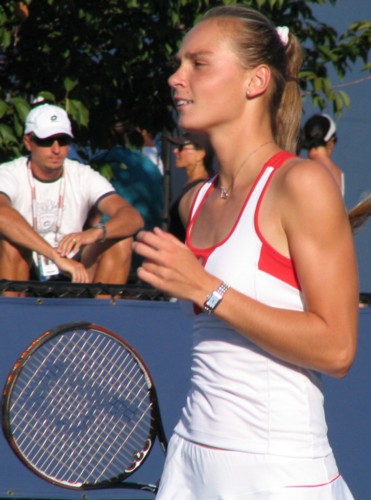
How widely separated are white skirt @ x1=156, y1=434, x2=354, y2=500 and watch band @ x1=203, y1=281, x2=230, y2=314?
1.05 ft

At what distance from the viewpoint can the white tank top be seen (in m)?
2.21

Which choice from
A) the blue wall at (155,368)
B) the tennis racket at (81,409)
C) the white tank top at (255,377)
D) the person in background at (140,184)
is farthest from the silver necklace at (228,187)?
the person in background at (140,184)

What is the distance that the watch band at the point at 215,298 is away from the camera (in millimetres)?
2160

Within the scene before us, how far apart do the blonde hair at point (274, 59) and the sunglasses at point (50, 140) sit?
346cm

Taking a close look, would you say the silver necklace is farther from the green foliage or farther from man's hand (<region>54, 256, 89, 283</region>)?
the green foliage

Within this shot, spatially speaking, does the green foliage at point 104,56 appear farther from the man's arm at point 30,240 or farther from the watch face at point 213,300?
the watch face at point 213,300

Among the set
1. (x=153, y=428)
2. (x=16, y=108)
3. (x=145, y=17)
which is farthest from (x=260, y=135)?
(x=145, y=17)

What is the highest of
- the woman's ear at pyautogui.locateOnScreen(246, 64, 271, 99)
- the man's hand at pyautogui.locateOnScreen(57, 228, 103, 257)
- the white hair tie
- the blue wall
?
the white hair tie

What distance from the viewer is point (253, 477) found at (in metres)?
2.21

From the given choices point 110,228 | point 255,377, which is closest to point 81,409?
point 110,228

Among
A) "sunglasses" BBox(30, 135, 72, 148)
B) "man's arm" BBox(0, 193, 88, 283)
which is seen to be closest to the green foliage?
"sunglasses" BBox(30, 135, 72, 148)

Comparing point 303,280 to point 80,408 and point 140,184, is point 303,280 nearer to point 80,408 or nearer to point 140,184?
point 80,408

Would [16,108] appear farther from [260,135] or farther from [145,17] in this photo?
[260,135]

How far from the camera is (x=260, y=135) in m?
2.40
